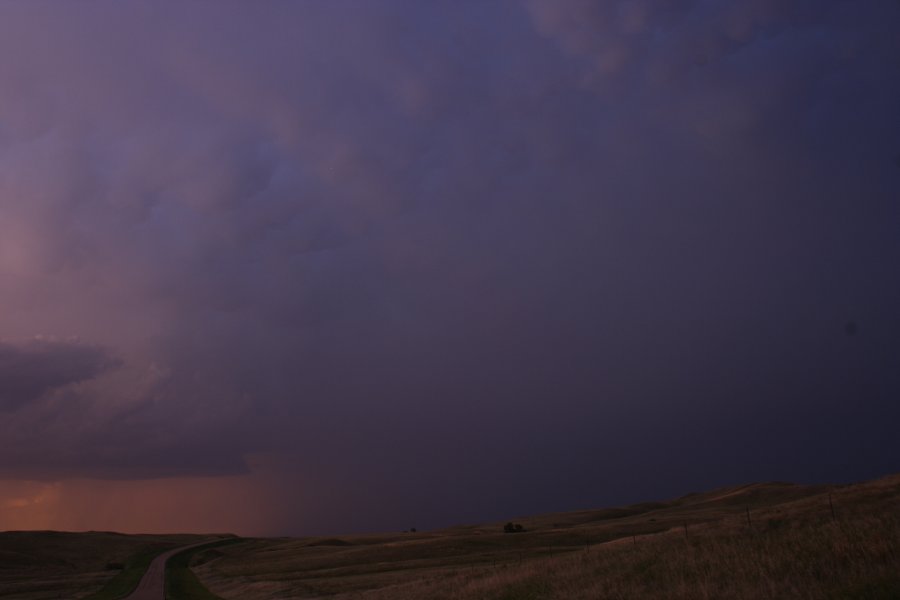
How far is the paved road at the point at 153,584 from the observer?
2142 inches

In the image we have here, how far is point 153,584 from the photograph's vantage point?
66.9 meters

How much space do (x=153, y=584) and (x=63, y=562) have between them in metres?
57.5

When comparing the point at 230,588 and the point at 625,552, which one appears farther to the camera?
the point at 230,588

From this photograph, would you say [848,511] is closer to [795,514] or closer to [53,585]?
[795,514]

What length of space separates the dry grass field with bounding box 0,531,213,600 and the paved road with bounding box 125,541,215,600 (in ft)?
7.70

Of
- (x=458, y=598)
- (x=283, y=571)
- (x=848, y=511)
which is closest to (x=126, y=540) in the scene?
(x=283, y=571)

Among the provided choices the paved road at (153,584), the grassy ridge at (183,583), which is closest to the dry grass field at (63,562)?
the paved road at (153,584)

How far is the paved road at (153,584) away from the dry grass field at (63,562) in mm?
2348

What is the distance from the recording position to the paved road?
54.4m

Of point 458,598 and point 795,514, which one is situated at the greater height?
point 795,514

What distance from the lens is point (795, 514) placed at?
29453 mm

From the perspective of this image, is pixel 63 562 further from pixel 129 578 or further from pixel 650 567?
pixel 650 567

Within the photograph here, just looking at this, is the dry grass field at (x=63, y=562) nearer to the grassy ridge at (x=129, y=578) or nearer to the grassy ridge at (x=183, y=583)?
the grassy ridge at (x=129, y=578)

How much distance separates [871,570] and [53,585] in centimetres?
7680
